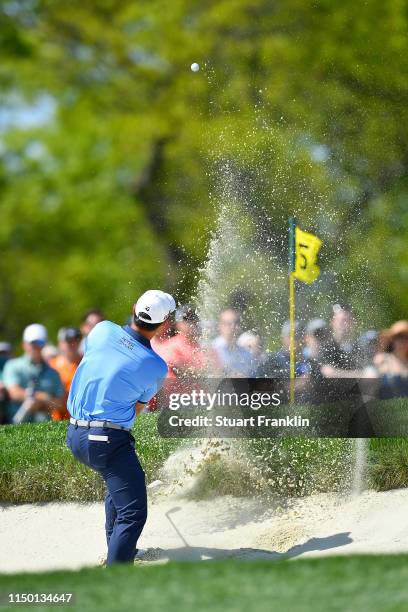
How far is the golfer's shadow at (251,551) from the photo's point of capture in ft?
21.3

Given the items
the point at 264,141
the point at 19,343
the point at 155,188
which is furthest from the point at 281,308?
the point at 19,343

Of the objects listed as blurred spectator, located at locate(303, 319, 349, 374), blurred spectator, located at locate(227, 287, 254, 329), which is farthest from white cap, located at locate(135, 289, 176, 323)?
blurred spectator, located at locate(303, 319, 349, 374)

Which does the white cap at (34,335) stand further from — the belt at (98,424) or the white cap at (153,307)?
the white cap at (153,307)

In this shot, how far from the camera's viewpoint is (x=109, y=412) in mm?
5758

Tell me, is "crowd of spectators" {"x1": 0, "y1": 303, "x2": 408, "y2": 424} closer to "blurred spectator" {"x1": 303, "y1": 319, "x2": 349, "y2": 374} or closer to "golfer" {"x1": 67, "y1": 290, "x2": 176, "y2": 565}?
"blurred spectator" {"x1": 303, "y1": 319, "x2": 349, "y2": 374}

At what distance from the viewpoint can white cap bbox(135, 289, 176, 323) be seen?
5699mm

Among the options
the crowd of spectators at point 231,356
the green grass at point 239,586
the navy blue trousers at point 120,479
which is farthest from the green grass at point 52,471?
the green grass at point 239,586

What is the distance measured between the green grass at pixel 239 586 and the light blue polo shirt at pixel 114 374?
1288 mm

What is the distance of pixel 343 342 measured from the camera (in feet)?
31.3

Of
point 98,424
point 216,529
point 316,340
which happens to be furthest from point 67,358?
point 98,424

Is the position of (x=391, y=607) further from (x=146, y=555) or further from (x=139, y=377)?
(x=146, y=555)

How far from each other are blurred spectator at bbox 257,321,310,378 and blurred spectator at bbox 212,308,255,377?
0.74 feet

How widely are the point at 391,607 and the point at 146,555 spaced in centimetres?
319

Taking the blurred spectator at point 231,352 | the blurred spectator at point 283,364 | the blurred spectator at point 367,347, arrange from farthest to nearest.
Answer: the blurred spectator at point 367,347 < the blurred spectator at point 283,364 < the blurred spectator at point 231,352
